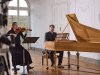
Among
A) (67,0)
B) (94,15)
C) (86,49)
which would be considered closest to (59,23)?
(67,0)

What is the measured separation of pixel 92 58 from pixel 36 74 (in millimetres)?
3210

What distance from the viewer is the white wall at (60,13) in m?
9.78

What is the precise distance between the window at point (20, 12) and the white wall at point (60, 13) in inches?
16.8

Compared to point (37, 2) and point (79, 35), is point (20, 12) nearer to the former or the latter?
point (37, 2)

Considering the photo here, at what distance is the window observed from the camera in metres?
16.2

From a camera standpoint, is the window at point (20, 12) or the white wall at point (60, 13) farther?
the window at point (20, 12)

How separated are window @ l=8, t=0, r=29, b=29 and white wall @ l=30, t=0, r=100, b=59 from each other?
43 cm

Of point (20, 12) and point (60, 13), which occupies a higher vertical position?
point (20, 12)

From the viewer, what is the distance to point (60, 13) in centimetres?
1245

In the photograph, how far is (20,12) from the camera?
53.9 ft

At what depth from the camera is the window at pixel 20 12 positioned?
53.2 feet

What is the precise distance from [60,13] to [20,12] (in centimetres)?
462

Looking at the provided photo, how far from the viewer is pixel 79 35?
7.28 m

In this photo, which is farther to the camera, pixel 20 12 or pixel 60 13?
pixel 20 12
